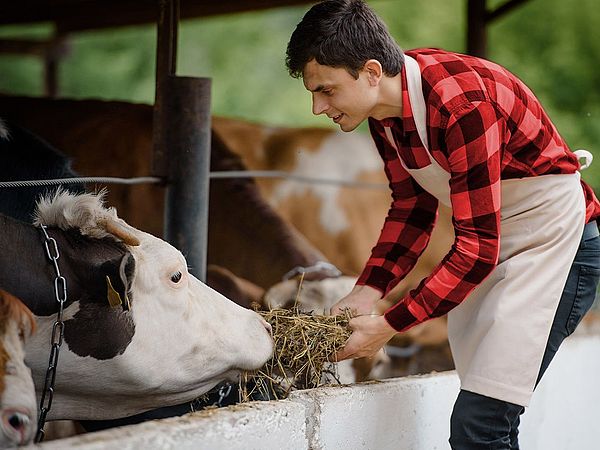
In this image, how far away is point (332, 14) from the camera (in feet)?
8.57

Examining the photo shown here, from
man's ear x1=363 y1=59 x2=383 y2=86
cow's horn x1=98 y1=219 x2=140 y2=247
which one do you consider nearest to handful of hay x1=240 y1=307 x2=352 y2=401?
cow's horn x1=98 y1=219 x2=140 y2=247

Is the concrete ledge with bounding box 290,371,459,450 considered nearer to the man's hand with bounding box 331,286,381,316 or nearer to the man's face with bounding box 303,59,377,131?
the man's hand with bounding box 331,286,381,316

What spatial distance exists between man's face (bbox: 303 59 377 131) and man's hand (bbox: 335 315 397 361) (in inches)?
22.5

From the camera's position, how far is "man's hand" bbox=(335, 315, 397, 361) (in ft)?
8.86

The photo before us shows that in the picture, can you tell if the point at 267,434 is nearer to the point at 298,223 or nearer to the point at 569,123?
the point at 298,223

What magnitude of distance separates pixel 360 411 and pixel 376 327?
0.34m

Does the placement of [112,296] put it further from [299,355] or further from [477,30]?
[477,30]

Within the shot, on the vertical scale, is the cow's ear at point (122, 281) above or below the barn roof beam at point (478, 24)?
below

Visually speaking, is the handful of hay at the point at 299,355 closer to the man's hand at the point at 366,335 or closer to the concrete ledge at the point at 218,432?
the man's hand at the point at 366,335

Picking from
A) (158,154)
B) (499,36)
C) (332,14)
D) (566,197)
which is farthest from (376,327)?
(499,36)

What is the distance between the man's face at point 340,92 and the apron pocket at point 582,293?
0.83 metres

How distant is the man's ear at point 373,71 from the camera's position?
2.60 metres

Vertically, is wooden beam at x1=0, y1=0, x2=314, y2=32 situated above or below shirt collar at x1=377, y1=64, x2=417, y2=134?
above

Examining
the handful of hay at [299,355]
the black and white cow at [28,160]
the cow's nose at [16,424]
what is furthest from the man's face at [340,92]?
the black and white cow at [28,160]
